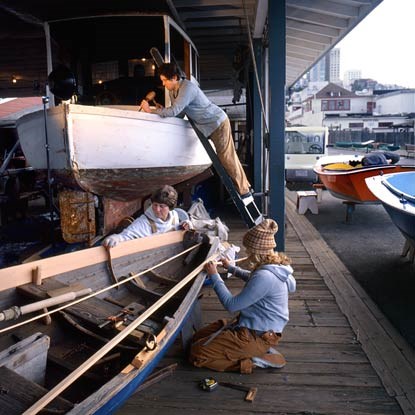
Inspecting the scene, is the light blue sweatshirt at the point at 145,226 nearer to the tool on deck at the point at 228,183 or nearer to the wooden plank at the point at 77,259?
the wooden plank at the point at 77,259

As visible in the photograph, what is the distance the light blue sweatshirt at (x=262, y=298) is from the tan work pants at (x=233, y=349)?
74mm

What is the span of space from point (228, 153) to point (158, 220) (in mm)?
1962

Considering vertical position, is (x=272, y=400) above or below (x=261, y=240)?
below

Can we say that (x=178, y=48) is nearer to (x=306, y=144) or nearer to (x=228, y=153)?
(x=228, y=153)

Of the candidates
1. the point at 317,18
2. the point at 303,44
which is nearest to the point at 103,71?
the point at 317,18

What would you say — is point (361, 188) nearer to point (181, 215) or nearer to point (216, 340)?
point (181, 215)

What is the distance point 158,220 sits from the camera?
459 centimetres

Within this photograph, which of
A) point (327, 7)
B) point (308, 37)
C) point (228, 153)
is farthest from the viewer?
point (308, 37)

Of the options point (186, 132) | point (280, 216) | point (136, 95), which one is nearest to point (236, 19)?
point (136, 95)

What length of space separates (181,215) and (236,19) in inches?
208

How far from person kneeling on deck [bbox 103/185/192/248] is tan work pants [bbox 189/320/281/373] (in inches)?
51.7

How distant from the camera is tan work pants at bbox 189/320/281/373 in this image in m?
3.26

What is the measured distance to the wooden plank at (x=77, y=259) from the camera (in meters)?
3.13

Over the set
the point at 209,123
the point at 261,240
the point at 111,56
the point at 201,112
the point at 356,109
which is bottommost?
the point at 261,240
